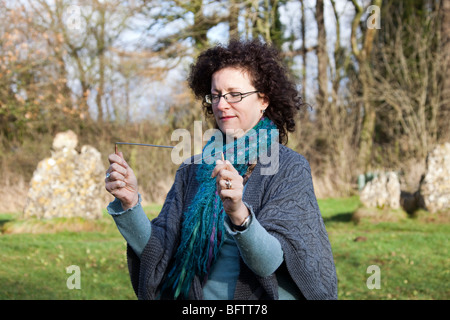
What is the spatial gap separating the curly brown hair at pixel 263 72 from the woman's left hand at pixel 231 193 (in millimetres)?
670

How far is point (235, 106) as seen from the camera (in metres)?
2.15

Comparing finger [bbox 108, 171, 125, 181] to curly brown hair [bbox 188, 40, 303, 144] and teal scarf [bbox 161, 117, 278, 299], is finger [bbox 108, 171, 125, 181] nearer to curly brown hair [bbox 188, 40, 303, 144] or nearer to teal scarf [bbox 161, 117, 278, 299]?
teal scarf [bbox 161, 117, 278, 299]

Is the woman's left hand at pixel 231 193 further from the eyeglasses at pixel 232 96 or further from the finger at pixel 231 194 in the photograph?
the eyeglasses at pixel 232 96

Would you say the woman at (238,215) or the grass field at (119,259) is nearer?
the woman at (238,215)

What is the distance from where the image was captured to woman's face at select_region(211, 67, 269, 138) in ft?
7.06

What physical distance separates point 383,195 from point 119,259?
4.64 m

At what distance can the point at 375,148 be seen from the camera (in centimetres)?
1595

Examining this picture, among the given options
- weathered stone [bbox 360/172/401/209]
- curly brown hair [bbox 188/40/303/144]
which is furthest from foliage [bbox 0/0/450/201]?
curly brown hair [bbox 188/40/303/144]

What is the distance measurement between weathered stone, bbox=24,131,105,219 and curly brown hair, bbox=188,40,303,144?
248 inches

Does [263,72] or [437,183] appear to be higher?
[263,72]

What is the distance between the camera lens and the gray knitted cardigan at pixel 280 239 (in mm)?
1872

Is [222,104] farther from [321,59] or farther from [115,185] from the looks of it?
[321,59]

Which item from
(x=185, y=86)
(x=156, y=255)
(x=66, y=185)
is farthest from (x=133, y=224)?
(x=185, y=86)

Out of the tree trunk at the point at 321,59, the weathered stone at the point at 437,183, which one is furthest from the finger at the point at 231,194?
the tree trunk at the point at 321,59
